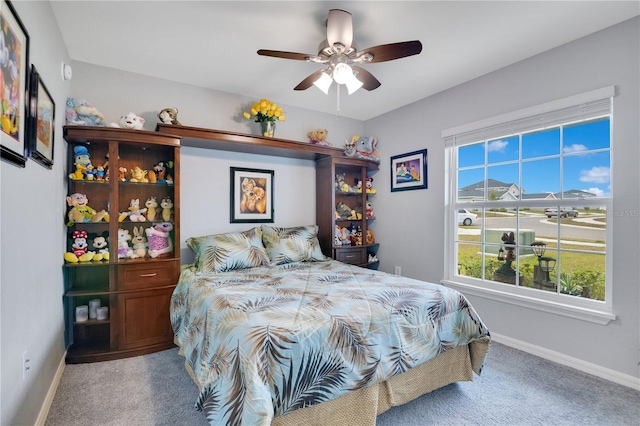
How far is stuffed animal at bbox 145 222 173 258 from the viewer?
2.71 m

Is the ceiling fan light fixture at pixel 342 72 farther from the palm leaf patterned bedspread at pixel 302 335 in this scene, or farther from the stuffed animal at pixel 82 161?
the stuffed animal at pixel 82 161

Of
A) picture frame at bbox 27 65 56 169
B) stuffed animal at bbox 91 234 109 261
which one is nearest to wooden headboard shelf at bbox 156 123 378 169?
picture frame at bbox 27 65 56 169

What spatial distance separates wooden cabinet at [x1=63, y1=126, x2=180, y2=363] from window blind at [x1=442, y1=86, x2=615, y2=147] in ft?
9.30

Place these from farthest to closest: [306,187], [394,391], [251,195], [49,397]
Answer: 1. [306,187]
2. [251,195]
3. [49,397]
4. [394,391]

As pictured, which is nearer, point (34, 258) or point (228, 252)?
point (34, 258)

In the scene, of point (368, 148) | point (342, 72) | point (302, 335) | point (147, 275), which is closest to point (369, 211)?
point (368, 148)

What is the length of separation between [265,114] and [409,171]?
1846 mm

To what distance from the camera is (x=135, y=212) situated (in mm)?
2701

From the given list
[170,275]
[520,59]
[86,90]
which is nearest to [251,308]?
[170,275]

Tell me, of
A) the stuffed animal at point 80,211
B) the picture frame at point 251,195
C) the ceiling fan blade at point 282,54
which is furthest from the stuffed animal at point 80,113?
the ceiling fan blade at point 282,54

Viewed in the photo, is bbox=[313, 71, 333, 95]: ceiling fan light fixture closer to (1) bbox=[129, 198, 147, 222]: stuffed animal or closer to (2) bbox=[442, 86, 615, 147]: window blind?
(2) bbox=[442, 86, 615, 147]: window blind

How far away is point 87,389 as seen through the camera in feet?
6.56

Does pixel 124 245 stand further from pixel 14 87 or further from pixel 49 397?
pixel 14 87

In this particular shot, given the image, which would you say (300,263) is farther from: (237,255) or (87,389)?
(87,389)
